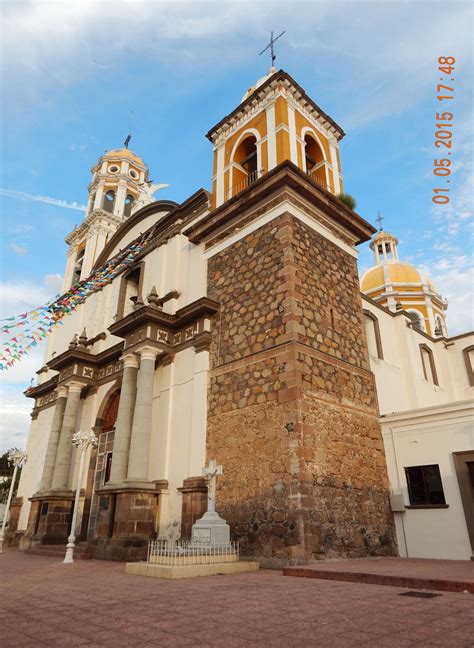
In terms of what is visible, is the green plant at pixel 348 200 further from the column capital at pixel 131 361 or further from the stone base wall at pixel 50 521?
the stone base wall at pixel 50 521

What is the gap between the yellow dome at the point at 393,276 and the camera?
3183 centimetres

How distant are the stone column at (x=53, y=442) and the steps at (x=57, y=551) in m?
2.09

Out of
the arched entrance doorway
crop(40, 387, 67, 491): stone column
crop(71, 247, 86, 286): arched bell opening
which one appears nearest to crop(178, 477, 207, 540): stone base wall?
the arched entrance doorway

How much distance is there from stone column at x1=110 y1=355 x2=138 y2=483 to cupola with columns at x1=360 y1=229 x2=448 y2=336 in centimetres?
2094

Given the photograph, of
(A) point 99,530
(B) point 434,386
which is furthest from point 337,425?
(B) point 434,386

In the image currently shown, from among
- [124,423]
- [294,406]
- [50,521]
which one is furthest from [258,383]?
[50,521]

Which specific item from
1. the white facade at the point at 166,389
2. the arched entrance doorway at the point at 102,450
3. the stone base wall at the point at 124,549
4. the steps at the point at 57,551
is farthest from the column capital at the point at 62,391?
the stone base wall at the point at 124,549

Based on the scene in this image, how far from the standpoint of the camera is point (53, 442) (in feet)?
54.3

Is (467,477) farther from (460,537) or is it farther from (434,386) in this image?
(434,386)

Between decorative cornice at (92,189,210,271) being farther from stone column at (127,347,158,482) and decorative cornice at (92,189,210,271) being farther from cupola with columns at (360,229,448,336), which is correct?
cupola with columns at (360,229,448,336)

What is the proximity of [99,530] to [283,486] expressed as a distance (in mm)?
5475

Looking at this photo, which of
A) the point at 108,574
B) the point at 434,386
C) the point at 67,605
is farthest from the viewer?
the point at 434,386

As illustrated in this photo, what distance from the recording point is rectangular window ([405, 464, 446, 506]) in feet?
34.7

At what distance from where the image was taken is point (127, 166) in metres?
30.4
